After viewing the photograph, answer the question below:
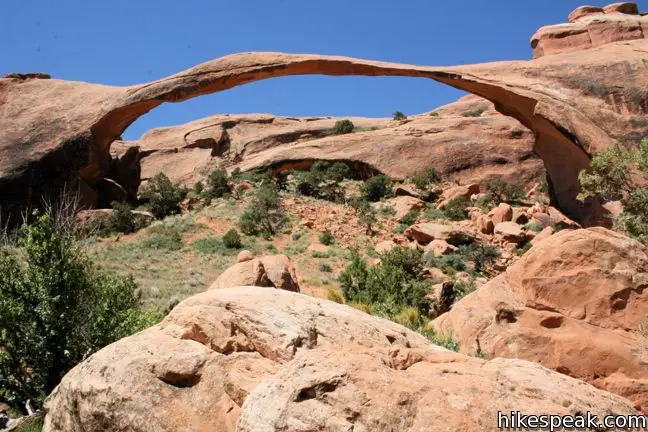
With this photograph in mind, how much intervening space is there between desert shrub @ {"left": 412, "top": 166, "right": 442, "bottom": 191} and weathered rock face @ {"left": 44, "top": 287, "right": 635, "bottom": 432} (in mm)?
21778

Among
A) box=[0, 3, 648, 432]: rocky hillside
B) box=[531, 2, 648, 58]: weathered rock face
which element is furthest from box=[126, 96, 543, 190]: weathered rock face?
box=[531, 2, 648, 58]: weathered rock face

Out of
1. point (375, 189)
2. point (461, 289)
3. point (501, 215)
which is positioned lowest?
point (461, 289)

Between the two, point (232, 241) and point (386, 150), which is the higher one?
point (386, 150)

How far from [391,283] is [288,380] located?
31.0ft

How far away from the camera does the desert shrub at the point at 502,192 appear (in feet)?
80.9

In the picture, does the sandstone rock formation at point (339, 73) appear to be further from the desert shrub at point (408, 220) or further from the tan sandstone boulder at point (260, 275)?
the desert shrub at point (408, 220)

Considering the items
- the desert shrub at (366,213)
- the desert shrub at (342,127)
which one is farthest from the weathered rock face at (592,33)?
the desert shrub at (342,127)

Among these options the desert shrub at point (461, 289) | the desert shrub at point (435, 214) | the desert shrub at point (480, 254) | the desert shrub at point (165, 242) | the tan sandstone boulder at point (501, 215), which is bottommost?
the desert shrub at point (480, 254)

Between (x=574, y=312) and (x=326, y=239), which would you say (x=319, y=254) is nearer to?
(x=326, y=239)

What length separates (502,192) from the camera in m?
24.9

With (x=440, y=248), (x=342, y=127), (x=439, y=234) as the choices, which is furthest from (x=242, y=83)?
(x=342, y=127)

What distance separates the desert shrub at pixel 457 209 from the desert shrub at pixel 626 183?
11162 millimetres

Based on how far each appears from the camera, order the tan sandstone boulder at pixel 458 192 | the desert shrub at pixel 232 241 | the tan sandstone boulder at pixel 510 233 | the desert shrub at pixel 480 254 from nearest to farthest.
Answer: the desert shrub at pixel 480 254, the desert shrub at pixel 232 241, the tan sandstone boulder at pixel 510 233, the tan sandstone boulder at pixel 458 192

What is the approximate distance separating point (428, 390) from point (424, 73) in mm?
11807
